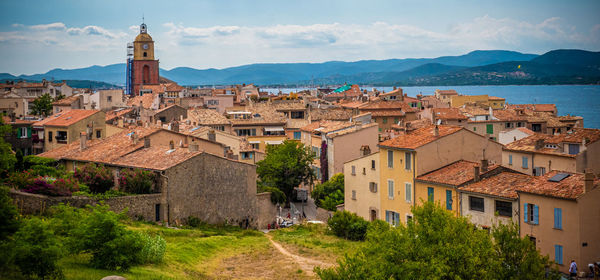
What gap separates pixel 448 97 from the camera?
409ft

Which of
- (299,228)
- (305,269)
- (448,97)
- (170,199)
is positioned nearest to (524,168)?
(299,228)

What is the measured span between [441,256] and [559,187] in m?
11.8

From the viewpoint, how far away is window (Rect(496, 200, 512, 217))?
35.3 meters

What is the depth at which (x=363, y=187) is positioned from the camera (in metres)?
48.3

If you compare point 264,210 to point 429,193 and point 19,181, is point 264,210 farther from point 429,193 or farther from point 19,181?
point 19,181

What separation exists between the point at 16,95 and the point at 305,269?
3112 inches

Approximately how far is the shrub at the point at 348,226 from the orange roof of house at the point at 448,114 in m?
41.8

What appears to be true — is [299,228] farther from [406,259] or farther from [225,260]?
[406,259]

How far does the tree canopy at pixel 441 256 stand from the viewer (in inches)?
925

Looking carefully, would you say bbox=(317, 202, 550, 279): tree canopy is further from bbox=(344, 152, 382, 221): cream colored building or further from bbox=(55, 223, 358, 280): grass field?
bbox=(344, 152, 382, 221): cream colored building

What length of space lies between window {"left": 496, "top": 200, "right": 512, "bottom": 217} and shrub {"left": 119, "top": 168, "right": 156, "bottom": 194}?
61.6 ft

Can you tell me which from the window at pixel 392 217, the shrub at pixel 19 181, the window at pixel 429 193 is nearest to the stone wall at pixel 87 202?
the shrub at pixel 19 181

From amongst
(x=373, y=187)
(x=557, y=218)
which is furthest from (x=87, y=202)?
(x=557, y=218)

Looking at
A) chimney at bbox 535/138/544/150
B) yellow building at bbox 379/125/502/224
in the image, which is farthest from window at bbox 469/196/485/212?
chimney at bbox 535/138/544/150
